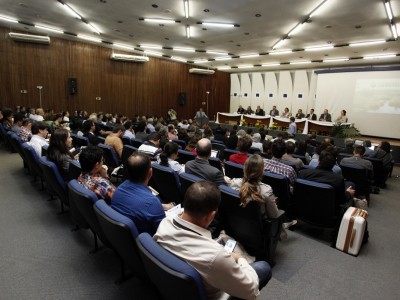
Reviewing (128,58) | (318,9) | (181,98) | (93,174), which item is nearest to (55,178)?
(93,174)

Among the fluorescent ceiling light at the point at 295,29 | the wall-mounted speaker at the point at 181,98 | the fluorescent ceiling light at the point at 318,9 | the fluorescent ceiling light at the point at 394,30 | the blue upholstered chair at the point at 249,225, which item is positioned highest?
the fluorescent ceiling light at the point at 295,29

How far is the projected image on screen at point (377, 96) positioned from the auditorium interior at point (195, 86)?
50 mm

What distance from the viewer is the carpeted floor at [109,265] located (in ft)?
7.11

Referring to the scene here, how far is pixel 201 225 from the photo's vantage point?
1.36 meters

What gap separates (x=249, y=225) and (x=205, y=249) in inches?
51.8

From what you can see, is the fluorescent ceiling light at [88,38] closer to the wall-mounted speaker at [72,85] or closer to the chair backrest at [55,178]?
the wall-mounted speaker at [72,85]

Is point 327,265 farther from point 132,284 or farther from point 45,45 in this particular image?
point 45,45

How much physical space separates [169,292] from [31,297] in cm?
153

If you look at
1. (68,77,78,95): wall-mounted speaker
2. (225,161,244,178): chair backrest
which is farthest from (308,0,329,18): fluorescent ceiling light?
(68,77,78,95): wall-mounted speaker

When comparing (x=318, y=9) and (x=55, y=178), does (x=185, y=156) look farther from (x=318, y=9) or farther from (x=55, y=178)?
(x=318, y=9)

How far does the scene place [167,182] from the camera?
10.3 ft

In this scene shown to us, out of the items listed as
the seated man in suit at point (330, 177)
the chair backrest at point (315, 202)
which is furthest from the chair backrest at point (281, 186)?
the seated man in suit at point (330, 177)

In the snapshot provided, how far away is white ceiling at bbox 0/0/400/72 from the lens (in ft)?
21.2

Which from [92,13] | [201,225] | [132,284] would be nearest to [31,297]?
[132,284]
